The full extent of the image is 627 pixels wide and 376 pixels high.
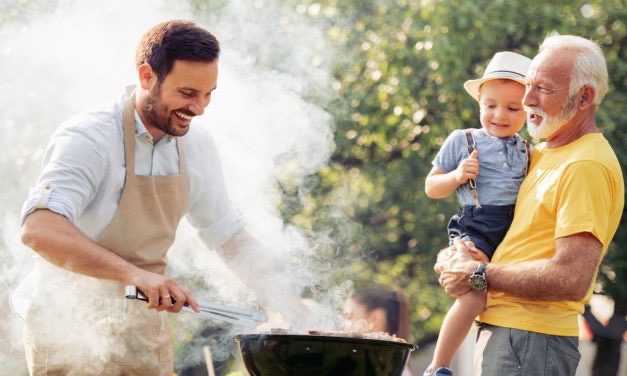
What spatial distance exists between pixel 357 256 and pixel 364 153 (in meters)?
0.82

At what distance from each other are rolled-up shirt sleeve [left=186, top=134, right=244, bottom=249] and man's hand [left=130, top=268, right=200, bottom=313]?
0.71m

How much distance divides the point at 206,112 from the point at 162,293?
5.82ft

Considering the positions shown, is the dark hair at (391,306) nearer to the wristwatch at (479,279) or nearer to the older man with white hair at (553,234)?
the older man with white hair at (553,234)

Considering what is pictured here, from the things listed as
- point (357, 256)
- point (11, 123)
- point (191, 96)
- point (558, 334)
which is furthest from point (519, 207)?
point (357, 256)

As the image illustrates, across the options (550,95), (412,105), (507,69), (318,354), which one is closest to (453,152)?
(507,69)

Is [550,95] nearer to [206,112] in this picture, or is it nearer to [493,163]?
[493,163]

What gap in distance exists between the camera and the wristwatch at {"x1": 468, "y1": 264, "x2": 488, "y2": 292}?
3.49m

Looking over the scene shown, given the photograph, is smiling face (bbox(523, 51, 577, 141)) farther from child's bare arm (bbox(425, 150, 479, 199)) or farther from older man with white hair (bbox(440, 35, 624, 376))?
child's bare arm (bbox(425, 150, 479, 199))

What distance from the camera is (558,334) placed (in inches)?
136

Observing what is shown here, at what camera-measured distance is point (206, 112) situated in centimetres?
501

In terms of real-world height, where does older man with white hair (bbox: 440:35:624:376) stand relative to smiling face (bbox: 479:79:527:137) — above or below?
below

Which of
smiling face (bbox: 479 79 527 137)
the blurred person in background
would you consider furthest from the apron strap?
the blurred person in background

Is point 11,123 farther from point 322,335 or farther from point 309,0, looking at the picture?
point 322,335

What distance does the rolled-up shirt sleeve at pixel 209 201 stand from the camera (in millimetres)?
4070
